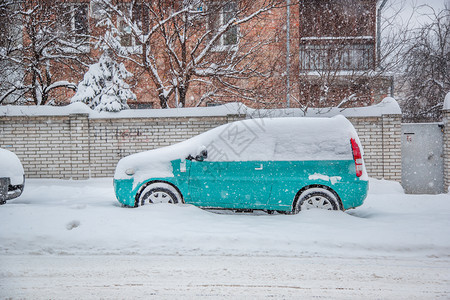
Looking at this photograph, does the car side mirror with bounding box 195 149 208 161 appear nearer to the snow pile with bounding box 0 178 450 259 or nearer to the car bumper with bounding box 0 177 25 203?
the snow pile with bounding box 0 178 450 259

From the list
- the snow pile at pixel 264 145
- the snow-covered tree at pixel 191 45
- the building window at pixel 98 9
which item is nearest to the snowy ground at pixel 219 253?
the snow pile at pixel 264 145

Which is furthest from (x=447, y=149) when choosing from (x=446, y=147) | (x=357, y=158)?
(x=357, y=158)

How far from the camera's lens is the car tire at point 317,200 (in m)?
5.45

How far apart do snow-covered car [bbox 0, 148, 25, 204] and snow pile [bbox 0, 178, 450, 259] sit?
559mm

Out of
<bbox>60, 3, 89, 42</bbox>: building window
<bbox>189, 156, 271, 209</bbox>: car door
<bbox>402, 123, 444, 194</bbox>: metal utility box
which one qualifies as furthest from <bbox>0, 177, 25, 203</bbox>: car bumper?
<bbox>402, 123, 444, 194</bbox>: metal utility box

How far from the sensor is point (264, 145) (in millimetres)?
5730

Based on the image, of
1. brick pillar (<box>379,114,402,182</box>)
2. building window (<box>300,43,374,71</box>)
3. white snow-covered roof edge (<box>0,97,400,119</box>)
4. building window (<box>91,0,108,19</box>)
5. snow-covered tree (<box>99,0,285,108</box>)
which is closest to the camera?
brick pillar (<box>379,114,402,182</box>)

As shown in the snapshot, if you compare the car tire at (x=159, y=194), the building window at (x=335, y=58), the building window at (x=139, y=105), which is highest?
the building window at (x=335, y=58)

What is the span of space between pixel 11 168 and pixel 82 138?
2.89 meters

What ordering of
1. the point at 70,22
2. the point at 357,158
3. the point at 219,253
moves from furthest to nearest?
the point at 70,22 → the point at 357,158 → the point at 219,253

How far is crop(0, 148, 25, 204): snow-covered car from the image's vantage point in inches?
241

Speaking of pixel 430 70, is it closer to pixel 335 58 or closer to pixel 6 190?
pixel 335 58

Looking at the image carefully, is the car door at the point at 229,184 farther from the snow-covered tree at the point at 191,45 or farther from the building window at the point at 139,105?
the building window at the point at 139,105

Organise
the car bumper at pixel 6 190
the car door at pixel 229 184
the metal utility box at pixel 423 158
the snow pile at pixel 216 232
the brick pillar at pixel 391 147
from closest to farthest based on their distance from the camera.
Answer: the snow pile at pixel 216 232
the car door at pixel 229 184
the car bumper at pixel 6 190
the brick pillar at pixel 391 147
the metal utility box at pixel 423 158
